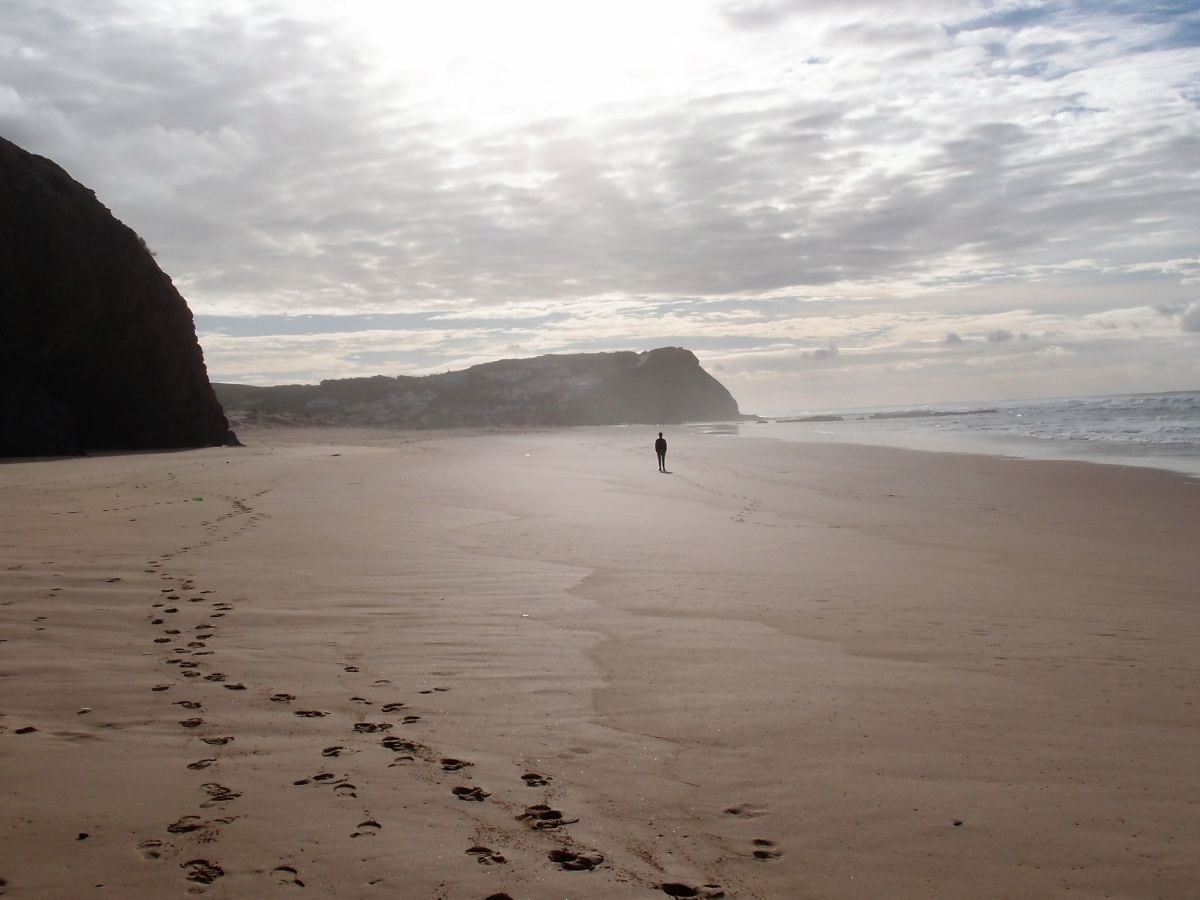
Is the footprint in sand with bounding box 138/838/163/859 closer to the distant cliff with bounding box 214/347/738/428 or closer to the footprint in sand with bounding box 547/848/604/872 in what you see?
the footprint in sand with bounding box 547/848/604/872

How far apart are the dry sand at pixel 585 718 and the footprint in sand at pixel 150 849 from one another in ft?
0.06

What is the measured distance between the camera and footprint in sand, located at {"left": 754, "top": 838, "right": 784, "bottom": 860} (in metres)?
2.85

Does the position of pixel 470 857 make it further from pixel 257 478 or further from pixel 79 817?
pixel 257 478

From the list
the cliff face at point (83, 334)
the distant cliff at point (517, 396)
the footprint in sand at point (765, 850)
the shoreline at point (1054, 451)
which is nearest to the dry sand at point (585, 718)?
the footprint in sand at point (765, 850)

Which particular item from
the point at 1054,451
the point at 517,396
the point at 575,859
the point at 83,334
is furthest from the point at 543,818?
the point at 517,396

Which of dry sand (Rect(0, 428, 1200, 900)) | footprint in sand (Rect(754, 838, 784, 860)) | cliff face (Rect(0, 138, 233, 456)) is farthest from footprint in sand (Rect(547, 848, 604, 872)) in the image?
cliff face (Rect(0, 138, 233, 456))

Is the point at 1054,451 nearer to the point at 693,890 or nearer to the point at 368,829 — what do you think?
the point at 693,890

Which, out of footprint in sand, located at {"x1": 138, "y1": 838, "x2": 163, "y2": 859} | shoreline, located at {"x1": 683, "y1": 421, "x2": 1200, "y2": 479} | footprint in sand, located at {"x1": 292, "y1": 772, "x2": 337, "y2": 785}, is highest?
shoreline, located at {"x1": 683, "y1": 421, "x2": 1200, "y2": 479}

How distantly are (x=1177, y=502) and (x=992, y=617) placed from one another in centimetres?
1120

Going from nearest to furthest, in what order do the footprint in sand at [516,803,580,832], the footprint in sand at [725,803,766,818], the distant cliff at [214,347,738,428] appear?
the footprint in sand at [516,803,580,832] < the footprint in sand at [725,803,766,818] < the distant cliff at [214,347,738,428]

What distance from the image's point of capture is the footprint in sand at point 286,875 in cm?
254

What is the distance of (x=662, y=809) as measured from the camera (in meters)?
3.15

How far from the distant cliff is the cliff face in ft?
151

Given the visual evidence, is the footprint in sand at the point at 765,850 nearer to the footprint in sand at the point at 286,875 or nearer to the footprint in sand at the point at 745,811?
the footprint in sand at the point at 745,811
